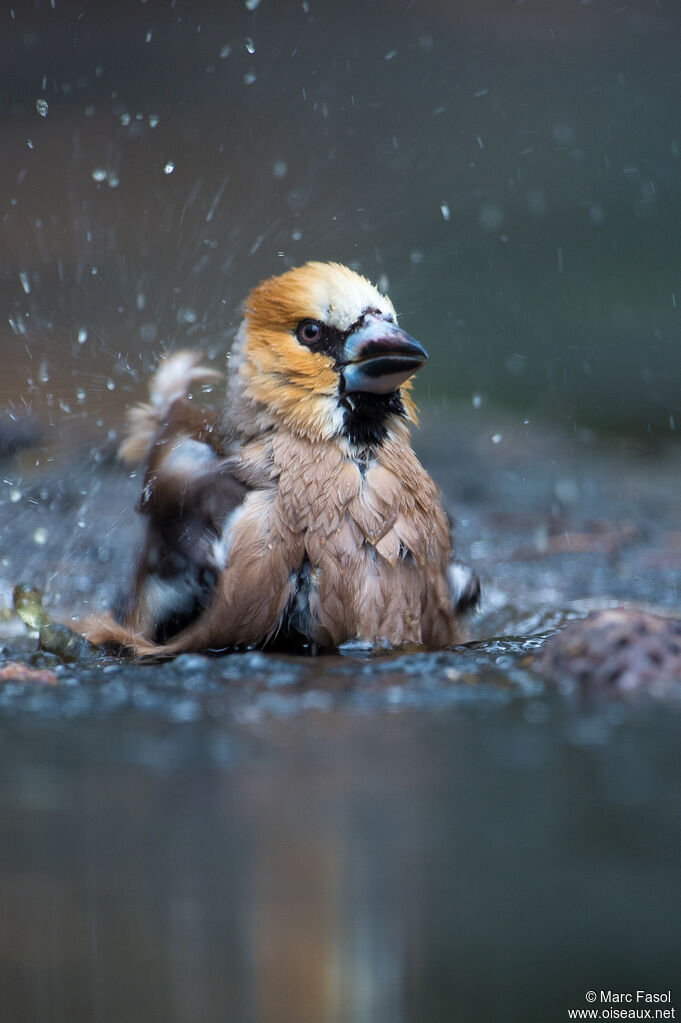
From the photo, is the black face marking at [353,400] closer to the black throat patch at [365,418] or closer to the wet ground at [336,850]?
the black throat patch at [365,418]

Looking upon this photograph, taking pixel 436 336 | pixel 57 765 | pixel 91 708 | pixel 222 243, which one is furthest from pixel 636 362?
pixel 57 765

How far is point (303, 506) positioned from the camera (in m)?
2.92

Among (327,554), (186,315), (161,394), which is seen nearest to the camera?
(327,554)

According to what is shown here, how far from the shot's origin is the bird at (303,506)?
287cm

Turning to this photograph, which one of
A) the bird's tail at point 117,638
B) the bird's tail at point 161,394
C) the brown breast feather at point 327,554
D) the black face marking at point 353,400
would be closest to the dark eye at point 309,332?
the black face marking at point 353,400

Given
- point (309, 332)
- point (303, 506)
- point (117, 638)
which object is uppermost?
point (309, 332)

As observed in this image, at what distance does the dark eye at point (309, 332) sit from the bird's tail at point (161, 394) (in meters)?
0.65

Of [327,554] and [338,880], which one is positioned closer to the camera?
[338,880]

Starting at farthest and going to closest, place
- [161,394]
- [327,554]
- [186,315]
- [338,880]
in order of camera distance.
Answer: [186,315]
[161,394]
[327,554]
[338,880]

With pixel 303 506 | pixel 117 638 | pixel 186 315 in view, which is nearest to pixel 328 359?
pixel 303 506

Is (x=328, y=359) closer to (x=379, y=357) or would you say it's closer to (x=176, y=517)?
(x=379, y=357)

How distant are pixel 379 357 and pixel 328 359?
16cm

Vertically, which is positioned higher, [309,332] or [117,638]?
[309,332]

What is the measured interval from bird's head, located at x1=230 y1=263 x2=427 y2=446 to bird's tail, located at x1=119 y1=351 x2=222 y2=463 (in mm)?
501
